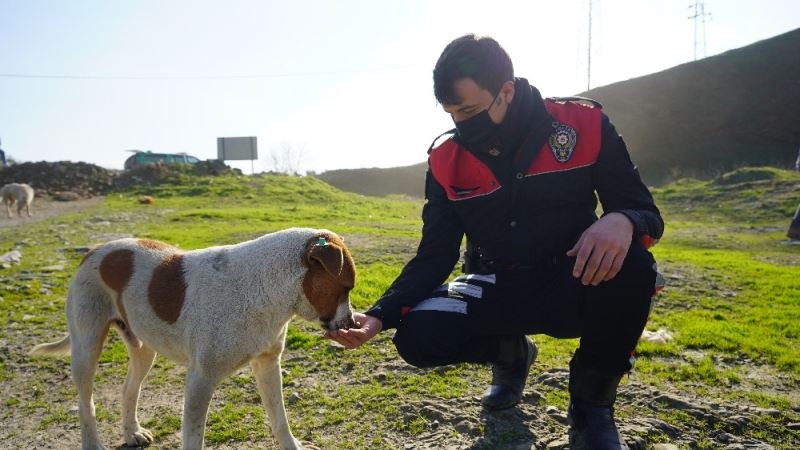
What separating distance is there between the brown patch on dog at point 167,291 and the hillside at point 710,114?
111 ft

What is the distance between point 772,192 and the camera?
17.8 metres

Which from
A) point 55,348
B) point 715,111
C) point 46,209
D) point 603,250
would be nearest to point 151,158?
point 46,209

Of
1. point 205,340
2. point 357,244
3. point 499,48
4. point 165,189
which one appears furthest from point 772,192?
point 165,189

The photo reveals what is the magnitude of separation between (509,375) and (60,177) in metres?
31.7

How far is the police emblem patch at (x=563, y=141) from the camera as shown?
10.3 ft

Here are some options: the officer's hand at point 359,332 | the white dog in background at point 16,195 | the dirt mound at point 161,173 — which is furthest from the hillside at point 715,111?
the officer's hand at point 359,332

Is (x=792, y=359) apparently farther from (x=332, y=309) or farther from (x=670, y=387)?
(x=332, y=309)

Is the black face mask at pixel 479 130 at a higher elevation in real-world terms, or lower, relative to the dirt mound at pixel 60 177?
lower

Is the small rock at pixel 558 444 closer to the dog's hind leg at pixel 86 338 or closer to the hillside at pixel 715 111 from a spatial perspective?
the dog's hind leg at pixel 86 338

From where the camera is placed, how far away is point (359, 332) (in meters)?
2.95

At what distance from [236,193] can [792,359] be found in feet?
80.3

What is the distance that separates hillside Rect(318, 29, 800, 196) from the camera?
35875mm

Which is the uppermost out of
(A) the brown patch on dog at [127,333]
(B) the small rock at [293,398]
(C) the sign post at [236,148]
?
(C) the sign post at [236,148]

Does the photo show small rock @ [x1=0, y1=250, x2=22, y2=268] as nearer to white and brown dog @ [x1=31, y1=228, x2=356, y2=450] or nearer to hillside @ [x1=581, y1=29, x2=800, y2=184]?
white and brown dog @ [x1=31, y1=228, x2=356, y2=450]
